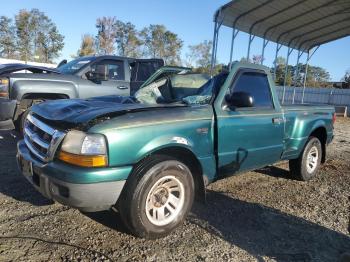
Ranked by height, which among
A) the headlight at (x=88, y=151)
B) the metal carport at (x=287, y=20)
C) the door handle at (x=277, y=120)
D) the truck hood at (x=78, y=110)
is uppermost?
the metal carport at (x=287, y=20)

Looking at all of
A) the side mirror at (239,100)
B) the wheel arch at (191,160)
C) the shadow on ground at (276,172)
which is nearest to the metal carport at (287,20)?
the shadow on ground at (276,172)

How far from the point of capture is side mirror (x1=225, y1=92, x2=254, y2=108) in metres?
4.25

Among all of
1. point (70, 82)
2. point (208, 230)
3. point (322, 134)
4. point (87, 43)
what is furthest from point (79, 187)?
point (87, 43)

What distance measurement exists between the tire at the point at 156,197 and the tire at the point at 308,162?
9.35ft

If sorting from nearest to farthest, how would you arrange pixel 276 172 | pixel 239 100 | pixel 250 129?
pixel 239 100
pixel 250 129
pixel 276 172

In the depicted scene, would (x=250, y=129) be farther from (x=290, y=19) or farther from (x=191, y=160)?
(x=290, y=19)

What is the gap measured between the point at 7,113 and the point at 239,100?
14.3ft

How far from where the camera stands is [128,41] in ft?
204

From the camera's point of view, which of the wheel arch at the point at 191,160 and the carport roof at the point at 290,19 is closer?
the wheel arch at the point at 191,160

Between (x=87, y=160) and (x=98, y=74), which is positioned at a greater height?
(x=98, y=74)

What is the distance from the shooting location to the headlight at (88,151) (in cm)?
320

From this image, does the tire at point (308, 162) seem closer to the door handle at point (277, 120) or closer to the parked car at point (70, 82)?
the door handle at point (277, 120)

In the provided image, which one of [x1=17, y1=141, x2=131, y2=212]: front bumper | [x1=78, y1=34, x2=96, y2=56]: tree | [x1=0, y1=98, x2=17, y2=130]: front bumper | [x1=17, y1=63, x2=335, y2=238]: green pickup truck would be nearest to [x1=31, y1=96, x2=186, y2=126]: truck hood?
[x1=17, y1=63, x2=335, y2=238]: green pickup truck

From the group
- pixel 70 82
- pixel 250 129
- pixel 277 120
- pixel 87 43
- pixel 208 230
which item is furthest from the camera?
pixel 87 43
